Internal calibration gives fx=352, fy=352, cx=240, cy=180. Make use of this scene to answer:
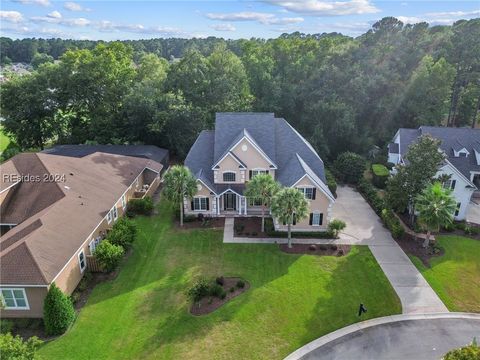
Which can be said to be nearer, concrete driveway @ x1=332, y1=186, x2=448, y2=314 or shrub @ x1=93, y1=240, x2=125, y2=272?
concrete driveway @ x1=332, y1=186, x2=448, y2=314

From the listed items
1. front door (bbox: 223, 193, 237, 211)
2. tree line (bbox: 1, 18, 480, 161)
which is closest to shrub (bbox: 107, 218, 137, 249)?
front door (bbox: 223, 193, 237, 211)

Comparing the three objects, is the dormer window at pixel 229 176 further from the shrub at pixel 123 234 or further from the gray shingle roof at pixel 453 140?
the gray shingle roof at pixel 453 140

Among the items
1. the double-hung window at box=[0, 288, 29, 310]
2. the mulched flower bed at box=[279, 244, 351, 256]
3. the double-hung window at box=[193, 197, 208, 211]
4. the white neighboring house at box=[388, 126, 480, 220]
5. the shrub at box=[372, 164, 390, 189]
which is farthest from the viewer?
the shrub at box=[372, 164, 390, 189]

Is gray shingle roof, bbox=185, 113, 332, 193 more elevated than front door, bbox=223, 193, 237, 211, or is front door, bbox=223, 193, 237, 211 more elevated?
gray shingle roof, bbox=185, 113, 332, 193

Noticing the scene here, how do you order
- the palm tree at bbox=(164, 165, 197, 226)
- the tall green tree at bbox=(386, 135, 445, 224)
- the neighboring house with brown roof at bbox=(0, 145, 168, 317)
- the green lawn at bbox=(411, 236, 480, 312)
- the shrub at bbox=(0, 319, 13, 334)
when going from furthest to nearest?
the palm tree at bbox=(164, 165, 197, 226) → the tall green tree at bbox=(386, 135, 445, 224) → the green lawn at bbox=(411, 236, 480, 312) → the neighboring house with brown roof at bbox=(0, 145, 168, 317) → the shrub at bbox=(0, 319, 13, 334)

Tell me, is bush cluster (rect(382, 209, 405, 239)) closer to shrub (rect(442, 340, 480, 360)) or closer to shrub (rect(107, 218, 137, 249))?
shrub (rect(442, 340, 480, 360))

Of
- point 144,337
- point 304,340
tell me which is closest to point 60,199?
point 144,337

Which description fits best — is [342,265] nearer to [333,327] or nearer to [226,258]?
[333,327]

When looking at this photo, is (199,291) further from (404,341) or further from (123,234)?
(404,341)
